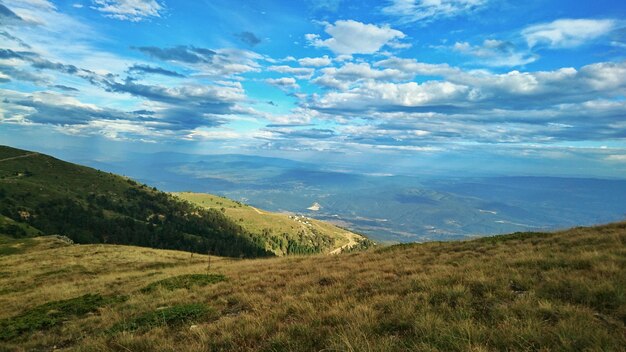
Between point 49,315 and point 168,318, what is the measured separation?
27.5 ft

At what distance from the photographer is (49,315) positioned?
1512 centimetres

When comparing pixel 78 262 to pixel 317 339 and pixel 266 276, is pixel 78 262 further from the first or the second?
pixel 317 339

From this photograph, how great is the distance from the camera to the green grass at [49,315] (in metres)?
13.6

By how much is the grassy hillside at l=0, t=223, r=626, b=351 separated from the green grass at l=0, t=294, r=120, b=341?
2.7 inches

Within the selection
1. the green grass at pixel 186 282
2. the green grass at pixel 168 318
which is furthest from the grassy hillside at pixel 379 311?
the green grass at pixel 186 282

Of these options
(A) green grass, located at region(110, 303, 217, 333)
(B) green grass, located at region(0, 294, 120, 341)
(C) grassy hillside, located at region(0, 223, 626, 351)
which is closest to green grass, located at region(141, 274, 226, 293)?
(C) grassy hillside, located at region(0, 223, 626, 351)

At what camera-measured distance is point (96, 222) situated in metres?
191

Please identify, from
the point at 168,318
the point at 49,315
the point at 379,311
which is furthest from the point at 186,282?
the point at 379,311

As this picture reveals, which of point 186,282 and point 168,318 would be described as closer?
point 168,318

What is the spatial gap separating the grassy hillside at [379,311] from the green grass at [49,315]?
68mm

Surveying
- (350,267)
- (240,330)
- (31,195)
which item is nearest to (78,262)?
(350,267)

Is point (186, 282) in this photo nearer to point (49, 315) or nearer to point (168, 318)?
point (49, 315)

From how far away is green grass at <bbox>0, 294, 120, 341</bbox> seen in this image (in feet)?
44.8

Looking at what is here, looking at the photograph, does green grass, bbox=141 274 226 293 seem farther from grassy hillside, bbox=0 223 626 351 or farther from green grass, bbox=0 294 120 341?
green grass, bbox=0 294 120 341
